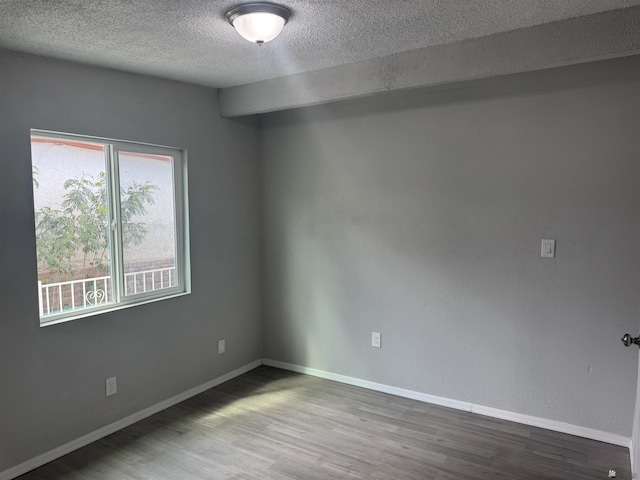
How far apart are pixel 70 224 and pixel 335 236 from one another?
6.28 ft

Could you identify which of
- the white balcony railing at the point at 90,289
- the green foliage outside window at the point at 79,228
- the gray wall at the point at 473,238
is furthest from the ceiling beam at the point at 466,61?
the white balcony railing at the point at 90,289

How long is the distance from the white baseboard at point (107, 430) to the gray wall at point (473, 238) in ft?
2.40

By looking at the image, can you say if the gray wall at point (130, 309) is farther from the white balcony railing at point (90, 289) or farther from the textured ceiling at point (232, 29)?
the textured ceiling at point (232, 29)

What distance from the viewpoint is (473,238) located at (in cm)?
309

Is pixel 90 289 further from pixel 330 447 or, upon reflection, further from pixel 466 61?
pixel 466 61

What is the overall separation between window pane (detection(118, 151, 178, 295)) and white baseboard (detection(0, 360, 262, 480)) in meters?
0.84

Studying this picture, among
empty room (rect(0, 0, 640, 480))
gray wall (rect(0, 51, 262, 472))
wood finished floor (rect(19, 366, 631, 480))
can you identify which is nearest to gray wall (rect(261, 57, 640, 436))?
empty room (rect(0, 0, 640, 480))

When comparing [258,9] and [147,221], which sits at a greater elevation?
[258,9]

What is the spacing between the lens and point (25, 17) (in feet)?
6.60

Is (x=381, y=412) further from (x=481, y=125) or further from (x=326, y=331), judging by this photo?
(x=481, y=125)

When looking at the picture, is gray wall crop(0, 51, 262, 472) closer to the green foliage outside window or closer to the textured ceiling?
the green foliage outside window

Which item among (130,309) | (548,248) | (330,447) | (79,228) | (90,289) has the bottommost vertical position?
(330,447)

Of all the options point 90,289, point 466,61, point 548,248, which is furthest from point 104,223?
point 548,248

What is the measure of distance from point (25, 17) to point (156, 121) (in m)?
1.18
